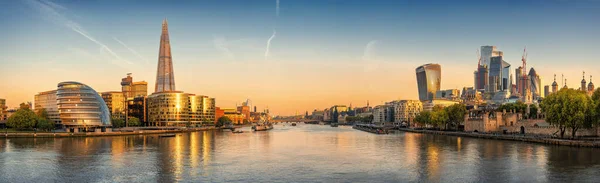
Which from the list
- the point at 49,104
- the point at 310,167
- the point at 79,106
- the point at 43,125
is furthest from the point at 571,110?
the point at 49,104

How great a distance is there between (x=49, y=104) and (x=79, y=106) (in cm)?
1662

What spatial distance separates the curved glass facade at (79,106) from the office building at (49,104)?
325cm

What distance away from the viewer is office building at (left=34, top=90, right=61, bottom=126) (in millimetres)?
143250

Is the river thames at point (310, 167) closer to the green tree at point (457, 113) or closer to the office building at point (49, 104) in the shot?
the green tree at point (457, 113)

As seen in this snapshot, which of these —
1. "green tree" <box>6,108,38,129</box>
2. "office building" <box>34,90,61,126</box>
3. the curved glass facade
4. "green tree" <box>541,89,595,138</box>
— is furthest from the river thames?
"office building" <box>34,90,61,126</box>

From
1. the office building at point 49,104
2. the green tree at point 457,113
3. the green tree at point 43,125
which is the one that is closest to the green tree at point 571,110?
the green tree at point 457,113

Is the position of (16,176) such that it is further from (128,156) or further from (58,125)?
(58,125)

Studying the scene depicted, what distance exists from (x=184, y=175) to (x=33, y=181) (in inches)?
518

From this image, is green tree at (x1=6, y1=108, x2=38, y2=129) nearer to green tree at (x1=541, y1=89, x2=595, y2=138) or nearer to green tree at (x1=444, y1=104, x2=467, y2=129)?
green tree at (x1=444, y1=104, x2=467, y2=129)

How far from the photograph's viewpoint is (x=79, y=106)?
458ft

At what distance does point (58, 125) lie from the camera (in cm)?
14275

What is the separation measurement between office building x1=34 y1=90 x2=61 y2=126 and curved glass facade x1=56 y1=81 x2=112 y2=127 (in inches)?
128

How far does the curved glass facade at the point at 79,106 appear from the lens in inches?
5453

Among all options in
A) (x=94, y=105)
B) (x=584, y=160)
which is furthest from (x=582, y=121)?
(x=94, y=105)
